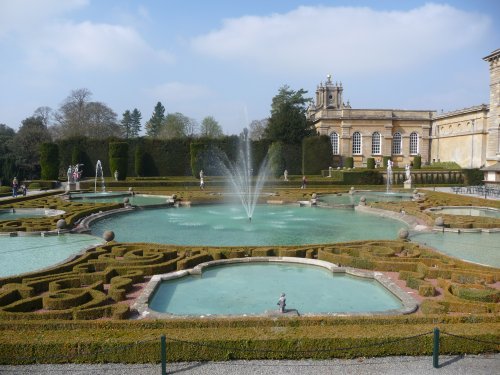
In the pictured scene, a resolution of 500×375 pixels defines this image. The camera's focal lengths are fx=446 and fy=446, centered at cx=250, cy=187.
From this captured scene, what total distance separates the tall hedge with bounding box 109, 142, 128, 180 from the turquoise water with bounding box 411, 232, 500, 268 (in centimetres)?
3309

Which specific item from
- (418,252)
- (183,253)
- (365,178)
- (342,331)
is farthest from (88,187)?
(342,331)

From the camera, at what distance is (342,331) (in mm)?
6980

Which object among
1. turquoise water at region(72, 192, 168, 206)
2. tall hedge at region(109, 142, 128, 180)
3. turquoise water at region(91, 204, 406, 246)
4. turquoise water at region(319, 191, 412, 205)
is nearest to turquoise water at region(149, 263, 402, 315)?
turquoise water at region(91, 204, 406, 246)

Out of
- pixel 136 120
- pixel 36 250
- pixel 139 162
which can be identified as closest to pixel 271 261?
pixel 36 250

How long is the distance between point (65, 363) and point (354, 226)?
47.4 feet

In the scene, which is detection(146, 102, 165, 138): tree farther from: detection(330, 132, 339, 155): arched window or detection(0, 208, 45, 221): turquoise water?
detection(0, 208, 45, 221): turquoise water

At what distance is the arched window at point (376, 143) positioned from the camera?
192 feet

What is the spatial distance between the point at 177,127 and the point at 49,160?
40.1 metres

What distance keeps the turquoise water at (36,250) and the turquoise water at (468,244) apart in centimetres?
1139

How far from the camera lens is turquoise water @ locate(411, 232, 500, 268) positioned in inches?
515

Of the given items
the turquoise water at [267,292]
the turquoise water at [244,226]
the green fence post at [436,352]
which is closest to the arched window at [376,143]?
the turquoise water at [244,226]

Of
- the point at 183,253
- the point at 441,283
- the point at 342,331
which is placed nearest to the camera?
the point at 342,331

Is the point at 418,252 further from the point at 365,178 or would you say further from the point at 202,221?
the point at 365,178

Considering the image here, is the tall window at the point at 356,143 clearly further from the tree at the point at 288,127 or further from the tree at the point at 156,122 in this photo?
the tree at the point at 156,122
